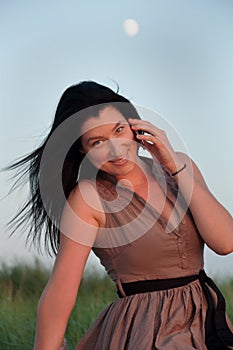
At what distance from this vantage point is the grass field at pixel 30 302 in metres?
3.85

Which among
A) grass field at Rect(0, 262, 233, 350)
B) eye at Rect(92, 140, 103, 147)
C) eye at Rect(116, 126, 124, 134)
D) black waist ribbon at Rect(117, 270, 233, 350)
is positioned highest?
eye at Rect(116, 126, 124, 134)

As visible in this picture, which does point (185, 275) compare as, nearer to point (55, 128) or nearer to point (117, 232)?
point (117, 232)

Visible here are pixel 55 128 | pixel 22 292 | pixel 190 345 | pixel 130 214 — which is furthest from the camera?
pixel 22 292

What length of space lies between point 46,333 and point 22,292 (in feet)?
7.52

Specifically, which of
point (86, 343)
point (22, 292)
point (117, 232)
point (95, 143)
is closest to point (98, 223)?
point (117, 232)

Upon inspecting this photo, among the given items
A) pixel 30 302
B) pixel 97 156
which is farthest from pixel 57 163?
pixel 30 302

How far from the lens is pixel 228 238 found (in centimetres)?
226

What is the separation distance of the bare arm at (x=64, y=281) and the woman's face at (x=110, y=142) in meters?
0.14

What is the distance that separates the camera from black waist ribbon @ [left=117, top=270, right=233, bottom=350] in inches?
87.0

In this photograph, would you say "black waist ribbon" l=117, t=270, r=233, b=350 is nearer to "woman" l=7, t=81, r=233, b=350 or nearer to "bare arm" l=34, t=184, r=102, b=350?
"woman" l=7, t=81, r=233, b=350

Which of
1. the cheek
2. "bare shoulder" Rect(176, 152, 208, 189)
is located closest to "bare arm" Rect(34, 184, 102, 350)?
the cheek

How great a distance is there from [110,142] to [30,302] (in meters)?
2.31

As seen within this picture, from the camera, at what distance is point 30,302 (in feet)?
14.3

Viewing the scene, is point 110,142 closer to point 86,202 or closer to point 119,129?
point 119,129
